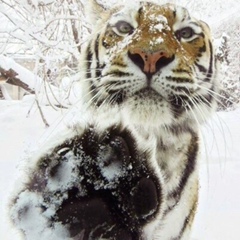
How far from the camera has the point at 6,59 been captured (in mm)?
1705

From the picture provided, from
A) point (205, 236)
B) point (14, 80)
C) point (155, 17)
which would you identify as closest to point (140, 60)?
point (155, 17)

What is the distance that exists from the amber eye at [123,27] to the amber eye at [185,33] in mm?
59

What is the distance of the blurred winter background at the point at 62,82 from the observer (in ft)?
3.33

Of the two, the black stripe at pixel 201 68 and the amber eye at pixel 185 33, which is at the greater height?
the amber eye at pixel 185 33

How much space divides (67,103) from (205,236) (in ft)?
2.27

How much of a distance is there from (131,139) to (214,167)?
852 millimetres

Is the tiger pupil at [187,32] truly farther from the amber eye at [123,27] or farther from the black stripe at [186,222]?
the black stripe at [186,222]

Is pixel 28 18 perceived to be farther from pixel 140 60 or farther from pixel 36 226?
pixel 36 226

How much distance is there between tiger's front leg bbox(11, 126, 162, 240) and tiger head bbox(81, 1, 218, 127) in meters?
0.18

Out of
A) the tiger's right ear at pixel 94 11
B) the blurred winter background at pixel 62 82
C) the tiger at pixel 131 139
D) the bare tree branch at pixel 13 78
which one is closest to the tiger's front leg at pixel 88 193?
the tiger at pixel 131 139

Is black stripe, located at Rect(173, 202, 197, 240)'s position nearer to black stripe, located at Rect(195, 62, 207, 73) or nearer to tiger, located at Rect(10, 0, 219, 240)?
tiger, located at Rect(10, 0, 219, 240)

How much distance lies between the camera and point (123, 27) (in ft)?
2.18

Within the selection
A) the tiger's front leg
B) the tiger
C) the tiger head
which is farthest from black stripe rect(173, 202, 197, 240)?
the tiger's front leg

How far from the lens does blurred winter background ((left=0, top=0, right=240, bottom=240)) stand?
1.01 m
